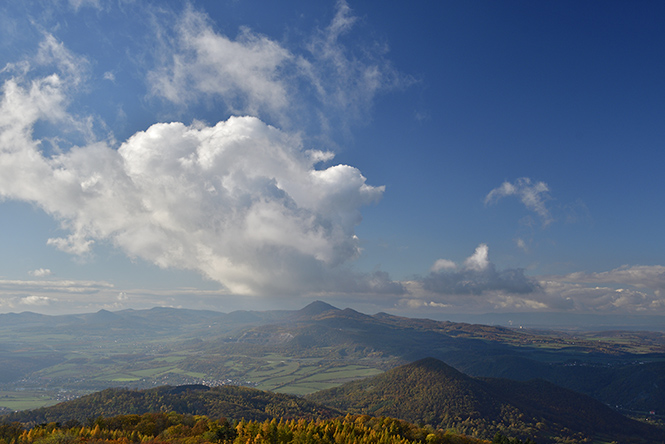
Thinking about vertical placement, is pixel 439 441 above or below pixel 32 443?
below

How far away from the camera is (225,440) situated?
90125mm

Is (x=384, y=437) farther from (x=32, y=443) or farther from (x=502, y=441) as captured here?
(x=32, y=443)

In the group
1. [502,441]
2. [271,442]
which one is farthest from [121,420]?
[502,441]

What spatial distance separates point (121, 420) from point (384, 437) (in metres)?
85.3

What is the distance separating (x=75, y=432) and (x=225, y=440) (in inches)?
1684

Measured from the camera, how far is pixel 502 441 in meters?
129

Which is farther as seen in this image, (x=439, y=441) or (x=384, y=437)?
(x=439, y=441)

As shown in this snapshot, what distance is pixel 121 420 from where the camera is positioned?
11994 cm

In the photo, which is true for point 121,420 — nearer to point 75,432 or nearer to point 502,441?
point 75,432

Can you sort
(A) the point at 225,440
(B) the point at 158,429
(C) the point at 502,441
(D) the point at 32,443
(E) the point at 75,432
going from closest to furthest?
(D) the point at 32,443 < (A) the point at 225,440 < (E) the point at 75,432 < (B) the point at 158,429 < (C) the point at 502,441

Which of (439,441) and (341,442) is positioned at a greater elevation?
(341,442)

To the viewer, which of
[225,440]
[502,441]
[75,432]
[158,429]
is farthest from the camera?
[502,441]

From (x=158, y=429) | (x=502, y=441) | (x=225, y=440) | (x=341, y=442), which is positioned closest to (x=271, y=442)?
(x=225, y=440)

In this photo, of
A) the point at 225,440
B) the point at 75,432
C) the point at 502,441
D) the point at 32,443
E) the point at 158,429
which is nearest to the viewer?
the point at 32,443
